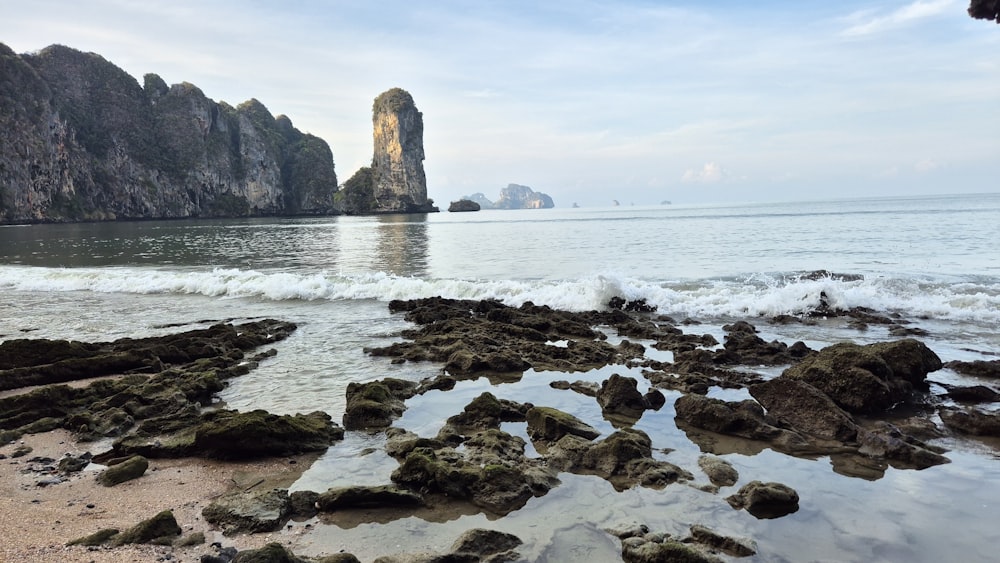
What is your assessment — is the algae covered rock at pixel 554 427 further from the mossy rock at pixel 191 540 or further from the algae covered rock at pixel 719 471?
the mossy rock at pixel 191 540

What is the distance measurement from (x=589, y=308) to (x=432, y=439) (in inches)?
424

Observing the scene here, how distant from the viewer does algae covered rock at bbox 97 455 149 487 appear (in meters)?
6.15

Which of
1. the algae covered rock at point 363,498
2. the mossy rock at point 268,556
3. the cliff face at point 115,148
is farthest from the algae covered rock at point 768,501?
the cliff face at point 115,148

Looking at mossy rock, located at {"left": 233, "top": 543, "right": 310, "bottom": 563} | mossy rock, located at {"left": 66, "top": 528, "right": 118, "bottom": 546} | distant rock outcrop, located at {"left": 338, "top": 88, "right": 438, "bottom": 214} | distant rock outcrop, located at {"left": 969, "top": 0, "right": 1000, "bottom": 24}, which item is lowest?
mossy rock, located at {"left": 66, "top": 528, "right": 118, "bottom": 546}

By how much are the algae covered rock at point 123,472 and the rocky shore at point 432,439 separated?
0.02m

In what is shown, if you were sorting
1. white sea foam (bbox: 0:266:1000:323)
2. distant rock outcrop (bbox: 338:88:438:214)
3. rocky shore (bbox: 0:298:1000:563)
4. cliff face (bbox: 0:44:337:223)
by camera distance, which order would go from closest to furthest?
rocky shore (bbox: 0:298:1000:563)
white sea foam (bbox: 0:266:1000:323)
cliff face (bbox: 0:44:337:223)
distant rock outcrop (bbox: 338:88:438:214)

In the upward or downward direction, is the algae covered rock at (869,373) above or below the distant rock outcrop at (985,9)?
below

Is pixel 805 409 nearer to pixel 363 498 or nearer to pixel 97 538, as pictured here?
pixel 363 498

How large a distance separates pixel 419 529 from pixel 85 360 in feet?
30.3

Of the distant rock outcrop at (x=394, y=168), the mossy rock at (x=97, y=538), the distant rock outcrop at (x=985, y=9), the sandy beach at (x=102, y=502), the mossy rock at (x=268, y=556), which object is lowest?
the sandy beach at (x=102, y=502)

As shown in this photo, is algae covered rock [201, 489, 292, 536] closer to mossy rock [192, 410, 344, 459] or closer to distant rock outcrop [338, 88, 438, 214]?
mossy rock [192, 410, 344, 459]

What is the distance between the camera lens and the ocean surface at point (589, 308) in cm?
499

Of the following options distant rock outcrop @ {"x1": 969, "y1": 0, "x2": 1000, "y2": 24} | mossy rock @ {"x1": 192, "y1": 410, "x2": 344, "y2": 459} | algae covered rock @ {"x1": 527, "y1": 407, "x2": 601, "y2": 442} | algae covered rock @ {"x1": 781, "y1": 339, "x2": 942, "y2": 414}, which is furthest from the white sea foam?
mossy rock @ {"x1": 192, "y1": 410, "x2": 344, "y2": 459}

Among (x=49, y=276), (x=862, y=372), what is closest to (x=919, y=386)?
(x=862, y=372)
